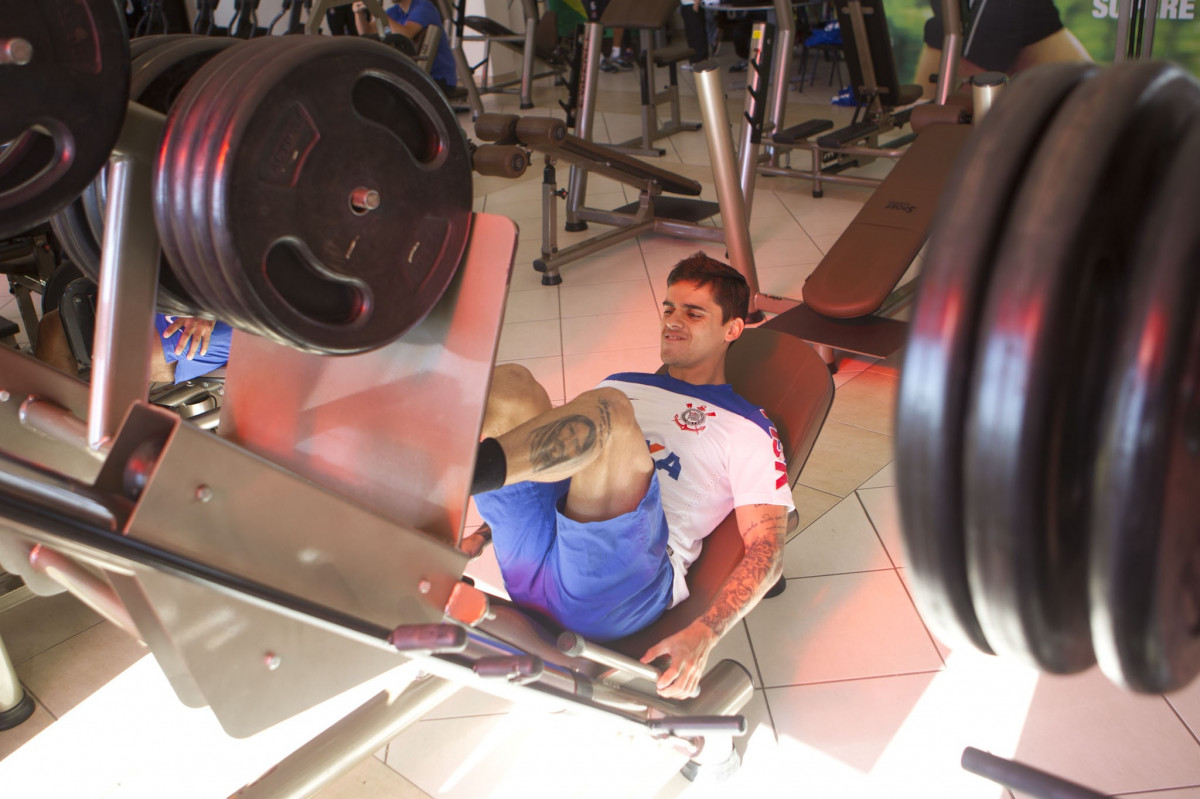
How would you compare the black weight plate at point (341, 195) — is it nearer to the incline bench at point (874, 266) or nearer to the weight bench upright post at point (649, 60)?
the incline bench at point (874, 266)

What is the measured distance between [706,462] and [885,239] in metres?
1.81

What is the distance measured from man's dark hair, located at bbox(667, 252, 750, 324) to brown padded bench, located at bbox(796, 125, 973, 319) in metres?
1.15

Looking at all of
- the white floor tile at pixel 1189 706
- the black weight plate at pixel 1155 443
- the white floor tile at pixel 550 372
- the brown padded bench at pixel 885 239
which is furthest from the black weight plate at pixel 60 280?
the white floor tile at pixel 1189 706

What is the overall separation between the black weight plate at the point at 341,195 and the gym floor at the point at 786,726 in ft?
3.54

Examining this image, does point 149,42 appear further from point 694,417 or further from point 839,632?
point 839,632

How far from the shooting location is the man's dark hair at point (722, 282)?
6.84ft

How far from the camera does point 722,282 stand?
6.93 ft

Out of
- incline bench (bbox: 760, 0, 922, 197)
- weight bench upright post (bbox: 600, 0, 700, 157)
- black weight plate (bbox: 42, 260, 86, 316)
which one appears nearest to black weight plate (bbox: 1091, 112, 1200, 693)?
black weight plate (bbox: 42, 260, 86, 316)

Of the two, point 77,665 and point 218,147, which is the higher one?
point 218,147

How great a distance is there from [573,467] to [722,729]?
48cm

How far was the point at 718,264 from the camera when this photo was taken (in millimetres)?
2230

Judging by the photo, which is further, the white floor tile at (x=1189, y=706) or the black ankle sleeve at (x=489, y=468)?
the white floor tile at (x=1189, y=706)

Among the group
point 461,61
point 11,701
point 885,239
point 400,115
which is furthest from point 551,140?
point 461,61

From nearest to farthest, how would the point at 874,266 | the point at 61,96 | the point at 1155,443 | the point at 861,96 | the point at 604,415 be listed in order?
the point at 1155,443
the point at 61,96
the point at 604,415
the point at 874,266
the point at 861,96
